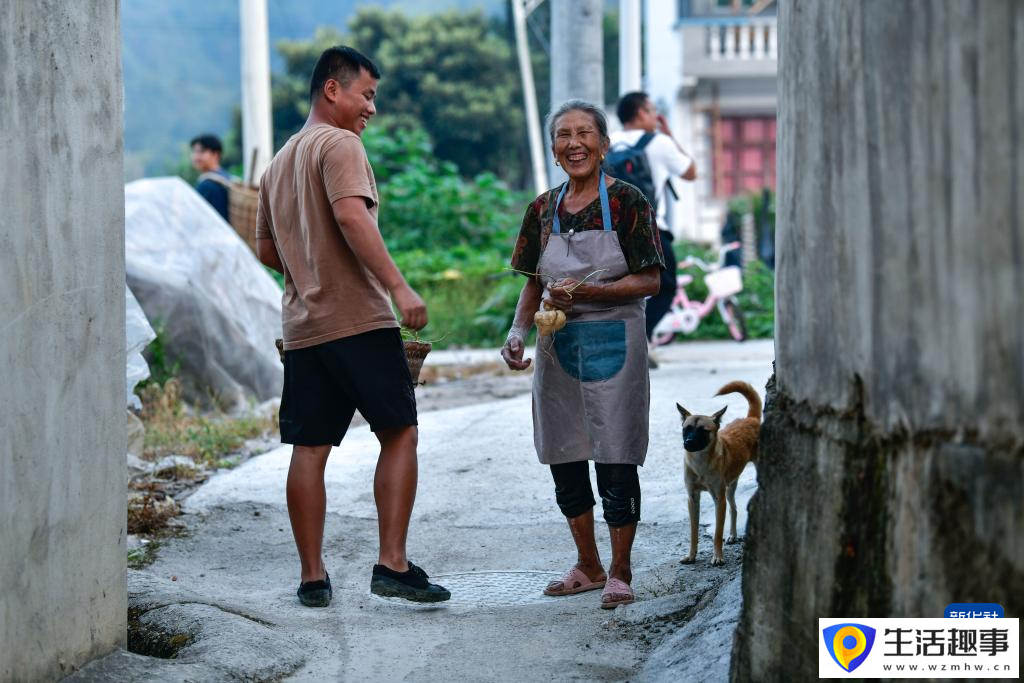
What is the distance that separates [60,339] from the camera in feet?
11.3

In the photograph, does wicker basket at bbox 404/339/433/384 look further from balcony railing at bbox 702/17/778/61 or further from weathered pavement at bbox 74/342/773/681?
balcony railing at bbox 702/17/778/61

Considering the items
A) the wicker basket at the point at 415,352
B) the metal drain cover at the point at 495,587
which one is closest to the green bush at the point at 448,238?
the metal drain cover at the point at 495,587

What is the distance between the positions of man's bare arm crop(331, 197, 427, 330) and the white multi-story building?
21.8 m

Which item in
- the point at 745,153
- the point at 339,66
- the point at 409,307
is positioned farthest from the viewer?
the point at 745,153

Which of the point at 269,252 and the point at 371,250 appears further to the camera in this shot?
the point at 269,252

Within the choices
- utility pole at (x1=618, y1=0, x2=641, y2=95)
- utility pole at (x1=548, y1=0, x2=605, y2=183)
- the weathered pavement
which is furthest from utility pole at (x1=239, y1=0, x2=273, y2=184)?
the weathered pavement

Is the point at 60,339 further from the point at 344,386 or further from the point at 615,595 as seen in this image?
the point at 615,595

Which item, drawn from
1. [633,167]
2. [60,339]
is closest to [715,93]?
[633,167]

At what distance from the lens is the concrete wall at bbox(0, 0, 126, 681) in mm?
3270

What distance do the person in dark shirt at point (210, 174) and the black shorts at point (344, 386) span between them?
6679 millimetres

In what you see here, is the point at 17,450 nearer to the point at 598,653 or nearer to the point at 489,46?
A: the point at 598,653

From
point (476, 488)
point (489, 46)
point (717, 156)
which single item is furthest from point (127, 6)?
point (476, 488)

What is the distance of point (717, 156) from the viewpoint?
86.8 ft

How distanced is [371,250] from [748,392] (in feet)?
5.94
